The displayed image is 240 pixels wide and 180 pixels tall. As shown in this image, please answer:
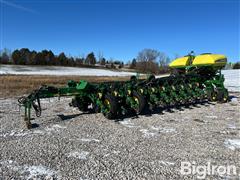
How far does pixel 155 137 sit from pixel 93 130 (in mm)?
1597

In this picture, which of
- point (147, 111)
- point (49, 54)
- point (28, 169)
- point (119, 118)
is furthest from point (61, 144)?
point (49, 54)

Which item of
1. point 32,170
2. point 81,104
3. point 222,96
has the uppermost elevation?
point 222,96

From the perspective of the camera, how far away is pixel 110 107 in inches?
277

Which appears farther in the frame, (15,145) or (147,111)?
(147,111)

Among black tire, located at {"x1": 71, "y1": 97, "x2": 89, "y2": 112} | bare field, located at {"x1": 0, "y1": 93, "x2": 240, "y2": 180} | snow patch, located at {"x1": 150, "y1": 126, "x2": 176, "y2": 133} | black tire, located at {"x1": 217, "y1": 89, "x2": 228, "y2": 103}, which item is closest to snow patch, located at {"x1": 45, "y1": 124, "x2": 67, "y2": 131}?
bare field, located at {"x1": 0, "y1": 93, "x2": 240, "y2": 180}

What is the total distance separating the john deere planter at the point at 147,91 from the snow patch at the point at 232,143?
2.92 meters

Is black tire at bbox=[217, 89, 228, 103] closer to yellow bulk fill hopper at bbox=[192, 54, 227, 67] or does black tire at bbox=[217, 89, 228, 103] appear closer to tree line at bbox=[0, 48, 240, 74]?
yellow bulk fill hopper at bbox=[192, 54, 227, 67]

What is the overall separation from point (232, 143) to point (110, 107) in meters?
3.33

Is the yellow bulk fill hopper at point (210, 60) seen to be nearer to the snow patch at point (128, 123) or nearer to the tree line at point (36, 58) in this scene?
the snow patch at point (128, 123)

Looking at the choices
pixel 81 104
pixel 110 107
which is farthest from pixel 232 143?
pixel 81 104

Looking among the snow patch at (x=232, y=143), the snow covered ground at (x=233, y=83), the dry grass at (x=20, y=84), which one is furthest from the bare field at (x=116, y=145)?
the snow covered ground at (x=233, y=83)

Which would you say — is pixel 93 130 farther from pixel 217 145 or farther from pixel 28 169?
pixel 217 145

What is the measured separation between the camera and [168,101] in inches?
340

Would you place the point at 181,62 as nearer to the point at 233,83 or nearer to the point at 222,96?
the point at 222,96
